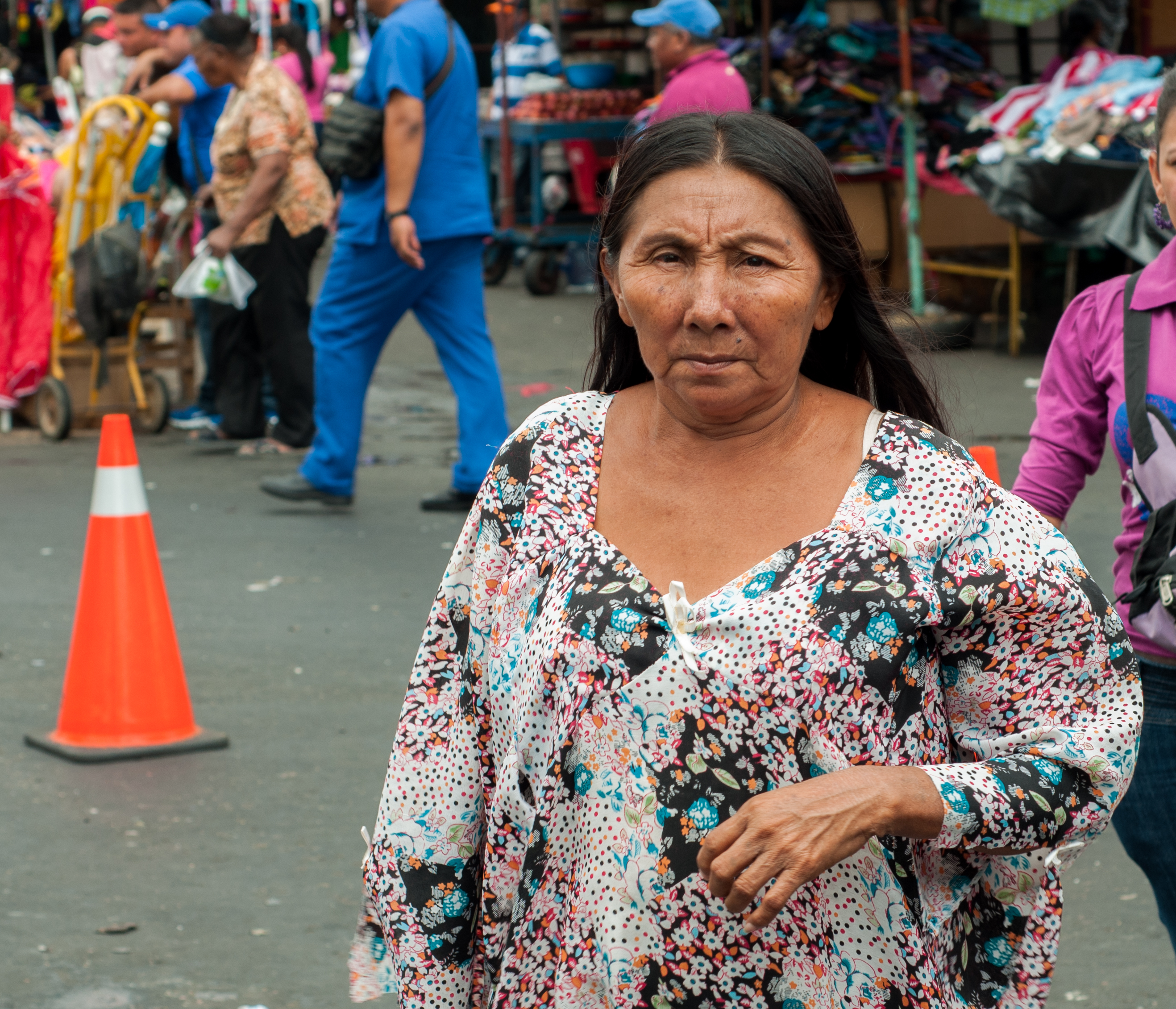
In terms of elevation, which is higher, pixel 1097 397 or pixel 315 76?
pixel 1097 397

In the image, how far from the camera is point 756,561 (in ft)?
6.18

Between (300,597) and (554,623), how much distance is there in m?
4.70

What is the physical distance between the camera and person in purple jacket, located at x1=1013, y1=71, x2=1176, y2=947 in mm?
2557

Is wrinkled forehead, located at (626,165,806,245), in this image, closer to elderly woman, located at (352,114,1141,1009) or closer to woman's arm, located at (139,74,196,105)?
elderly woman, located at (352,114,1141,1009)

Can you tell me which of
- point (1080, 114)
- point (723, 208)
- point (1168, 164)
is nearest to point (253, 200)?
point (1080, 114)

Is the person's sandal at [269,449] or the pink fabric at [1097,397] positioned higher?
the pink fabric at [1097,397]

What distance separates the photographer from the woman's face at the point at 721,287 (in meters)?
1.90

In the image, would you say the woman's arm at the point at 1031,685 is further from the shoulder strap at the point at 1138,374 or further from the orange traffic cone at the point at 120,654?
the orange traffic cone at the point at 120,654

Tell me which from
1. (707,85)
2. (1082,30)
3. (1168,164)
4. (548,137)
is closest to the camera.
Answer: (1168,164)

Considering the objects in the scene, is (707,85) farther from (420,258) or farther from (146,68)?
(146,68)


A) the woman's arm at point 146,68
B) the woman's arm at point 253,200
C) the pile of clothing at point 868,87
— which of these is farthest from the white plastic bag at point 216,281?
the pile of clothing at point 868,87

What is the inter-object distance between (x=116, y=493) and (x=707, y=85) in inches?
209

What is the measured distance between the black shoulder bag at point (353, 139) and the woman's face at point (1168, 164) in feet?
16.9

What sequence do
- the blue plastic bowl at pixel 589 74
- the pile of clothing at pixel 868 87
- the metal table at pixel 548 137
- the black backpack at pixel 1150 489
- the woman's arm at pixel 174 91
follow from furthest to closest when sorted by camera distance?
the blue plastic bowl at pixel 589 74
the metal table at pixel 548 137
the pile of clothing at pixel 868 87
the woman's arm at pixel 174 91
the black backpack at pixel 1150 489
